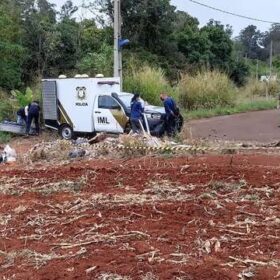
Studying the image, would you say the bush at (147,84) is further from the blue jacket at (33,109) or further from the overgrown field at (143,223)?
the overgrown field at (143,223)

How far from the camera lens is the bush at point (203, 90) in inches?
1253

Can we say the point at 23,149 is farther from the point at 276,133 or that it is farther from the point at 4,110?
the point at 276,133

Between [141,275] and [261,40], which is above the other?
[261,40]

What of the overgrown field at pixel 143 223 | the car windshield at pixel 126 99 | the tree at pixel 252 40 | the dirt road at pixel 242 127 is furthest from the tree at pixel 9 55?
the tree at pixel 252 40

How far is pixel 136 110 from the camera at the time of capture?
18625 millimetres

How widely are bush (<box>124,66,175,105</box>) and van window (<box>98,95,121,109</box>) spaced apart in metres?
6.55

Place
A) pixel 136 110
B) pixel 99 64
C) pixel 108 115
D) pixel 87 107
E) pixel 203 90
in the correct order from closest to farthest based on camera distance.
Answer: pixel 136 110 < pixel 108 115 < pixel 87 107 < pixel 99 64 < pixel 203 90

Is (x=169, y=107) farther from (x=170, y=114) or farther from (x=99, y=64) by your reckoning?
(x=99, y=64)

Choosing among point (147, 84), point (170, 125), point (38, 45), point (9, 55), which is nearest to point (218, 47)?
point (38, 45)

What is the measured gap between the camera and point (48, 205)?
9.03 meters

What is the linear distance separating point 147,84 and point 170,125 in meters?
8.41

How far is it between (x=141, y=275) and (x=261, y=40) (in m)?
111

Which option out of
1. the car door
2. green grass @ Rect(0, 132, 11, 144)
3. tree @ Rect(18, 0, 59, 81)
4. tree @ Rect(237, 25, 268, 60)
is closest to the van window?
the car door

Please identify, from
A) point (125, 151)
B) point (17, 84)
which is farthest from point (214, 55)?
point (125, 151)
